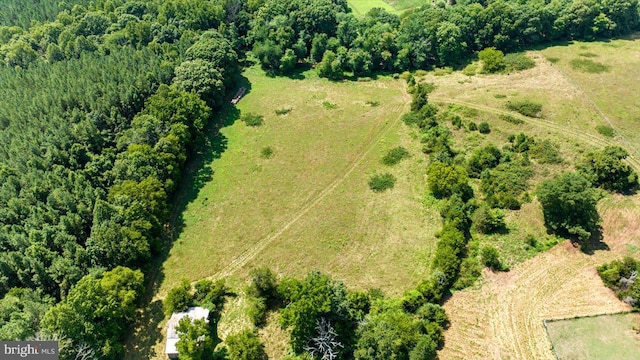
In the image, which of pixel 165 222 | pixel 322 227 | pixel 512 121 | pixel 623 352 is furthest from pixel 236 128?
pixel 623 352

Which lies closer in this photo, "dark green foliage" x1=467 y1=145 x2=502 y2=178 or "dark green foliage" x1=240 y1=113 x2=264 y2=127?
"dark green foliage" x1=467 y1=145 x2=502 y2=178

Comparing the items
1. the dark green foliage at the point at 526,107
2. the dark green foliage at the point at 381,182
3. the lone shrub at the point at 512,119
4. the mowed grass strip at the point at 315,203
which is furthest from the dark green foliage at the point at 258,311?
the dark green foliage at the point at 526,107

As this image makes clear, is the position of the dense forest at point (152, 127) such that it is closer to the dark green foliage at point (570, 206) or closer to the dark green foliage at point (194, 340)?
the dark green foliage at point (570, 206)

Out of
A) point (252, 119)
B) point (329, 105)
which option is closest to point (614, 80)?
point (329, 105)

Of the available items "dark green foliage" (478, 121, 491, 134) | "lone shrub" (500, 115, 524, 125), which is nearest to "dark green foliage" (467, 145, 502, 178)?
"dark green foliage" (478, 121, 491, 134)

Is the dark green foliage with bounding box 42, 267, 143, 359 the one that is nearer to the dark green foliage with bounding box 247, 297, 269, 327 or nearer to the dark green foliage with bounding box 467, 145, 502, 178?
the dark green foliage with bounding box 247, 297, 269, 327

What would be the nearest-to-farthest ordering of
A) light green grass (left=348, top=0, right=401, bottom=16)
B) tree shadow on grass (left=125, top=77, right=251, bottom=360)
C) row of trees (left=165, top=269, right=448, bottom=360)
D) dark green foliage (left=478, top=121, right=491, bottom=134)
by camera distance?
row of trees (left=165, top=269, right=448, bottom=360)
tree shadow on grass (left=125, top=77, right=251, bottom=360)
dark green foliage (left=478, top=121, right=491, bottom=134)
light green grass (left=348, top=0, right=401, bottom=16)

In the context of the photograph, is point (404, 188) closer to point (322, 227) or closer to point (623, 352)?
point (322, 227)
